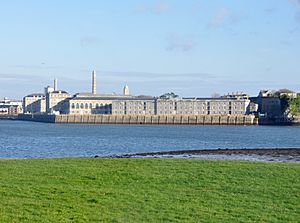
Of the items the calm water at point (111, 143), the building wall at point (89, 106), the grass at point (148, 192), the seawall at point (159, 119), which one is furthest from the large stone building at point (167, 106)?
the grass at point (148, 192)

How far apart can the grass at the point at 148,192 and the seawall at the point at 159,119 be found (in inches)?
5866

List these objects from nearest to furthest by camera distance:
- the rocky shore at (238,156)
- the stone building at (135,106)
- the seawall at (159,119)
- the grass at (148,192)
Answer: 1. the grass at (148,192)
2. the rocky shore at (238,156)
3. the seawall at (159,119)
4. the stone building at (135,106)

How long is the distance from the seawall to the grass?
14901 centimetres

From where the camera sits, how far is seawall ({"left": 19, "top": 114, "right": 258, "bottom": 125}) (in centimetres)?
16875

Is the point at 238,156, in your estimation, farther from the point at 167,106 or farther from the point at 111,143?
the point at 167,106

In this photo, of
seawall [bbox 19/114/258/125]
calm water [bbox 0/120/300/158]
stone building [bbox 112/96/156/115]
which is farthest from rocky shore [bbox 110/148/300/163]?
stone building [bbox 112/96/156/115]

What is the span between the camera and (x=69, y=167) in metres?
18.2

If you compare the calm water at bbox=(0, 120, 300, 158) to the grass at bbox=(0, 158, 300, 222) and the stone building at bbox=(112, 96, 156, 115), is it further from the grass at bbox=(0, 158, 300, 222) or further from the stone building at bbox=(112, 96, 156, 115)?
the stone building at bbox=(112, 96, 156, 115)

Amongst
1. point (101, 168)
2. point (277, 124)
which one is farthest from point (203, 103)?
point (101, 168)

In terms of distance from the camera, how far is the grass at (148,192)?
11391 mm

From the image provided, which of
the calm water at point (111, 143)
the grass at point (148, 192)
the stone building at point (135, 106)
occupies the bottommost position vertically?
the calm water at point (111, 143)

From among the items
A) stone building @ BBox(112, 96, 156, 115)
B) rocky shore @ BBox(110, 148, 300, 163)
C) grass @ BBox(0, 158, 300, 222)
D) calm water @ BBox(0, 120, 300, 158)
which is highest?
stone building @ BBox(112, 96, 156, 115)

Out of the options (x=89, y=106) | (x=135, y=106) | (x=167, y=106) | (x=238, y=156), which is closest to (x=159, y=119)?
(x=167, y=106)

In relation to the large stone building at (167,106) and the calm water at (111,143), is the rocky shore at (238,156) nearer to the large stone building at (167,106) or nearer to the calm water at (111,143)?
the calm water at (111,143)
